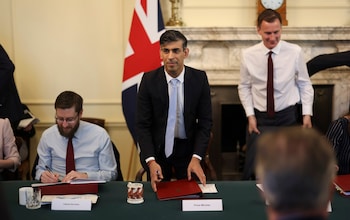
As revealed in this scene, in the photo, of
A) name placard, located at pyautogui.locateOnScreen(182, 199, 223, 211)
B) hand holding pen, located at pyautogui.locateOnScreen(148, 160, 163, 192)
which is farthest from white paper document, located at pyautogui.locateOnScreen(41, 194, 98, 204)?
name placard, located at pyautogui.locateOnScreen(182, 199, 223, 211)

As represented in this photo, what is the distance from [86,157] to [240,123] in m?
2.18

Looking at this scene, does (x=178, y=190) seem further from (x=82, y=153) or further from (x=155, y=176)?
(x=82, y=153)

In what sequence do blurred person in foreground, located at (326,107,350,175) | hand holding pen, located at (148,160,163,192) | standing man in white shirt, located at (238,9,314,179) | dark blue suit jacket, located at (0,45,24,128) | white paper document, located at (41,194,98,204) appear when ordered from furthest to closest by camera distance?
dark blue suit jacket, located at (0,45,24,128) < standing man in white shirt, located at (238,9,314,179) < blurred person in foreground, located at (326,107,350,175) < hand holding pen, located at (148,160,163,192) < white paper document, located at (41,194,98,204)

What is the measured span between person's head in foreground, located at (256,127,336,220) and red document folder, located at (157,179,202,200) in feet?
4.53

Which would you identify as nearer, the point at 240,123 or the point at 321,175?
the point at 321,175

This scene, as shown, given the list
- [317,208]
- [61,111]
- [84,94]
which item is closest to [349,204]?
[317,208]

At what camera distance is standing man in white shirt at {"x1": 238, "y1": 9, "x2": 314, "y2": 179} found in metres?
3.23

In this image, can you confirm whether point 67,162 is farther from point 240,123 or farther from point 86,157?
point 240,123

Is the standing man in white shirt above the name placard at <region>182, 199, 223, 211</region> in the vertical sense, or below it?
above

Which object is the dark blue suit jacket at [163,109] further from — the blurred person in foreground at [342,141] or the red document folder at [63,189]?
the blurred person in foreground at [342,141]

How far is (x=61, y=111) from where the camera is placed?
2.59m

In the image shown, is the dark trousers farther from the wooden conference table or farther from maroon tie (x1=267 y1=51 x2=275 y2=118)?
the wooden conference table

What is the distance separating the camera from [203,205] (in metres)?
1.96

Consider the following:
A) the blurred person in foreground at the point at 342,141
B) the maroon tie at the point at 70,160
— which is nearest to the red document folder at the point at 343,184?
the blurred person in foreground at the point at 342,141
